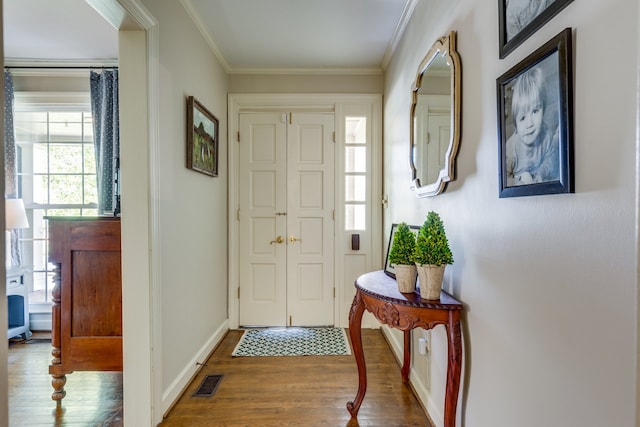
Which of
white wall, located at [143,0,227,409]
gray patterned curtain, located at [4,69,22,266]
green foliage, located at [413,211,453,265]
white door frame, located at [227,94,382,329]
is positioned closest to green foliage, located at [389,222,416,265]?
green foliage, located at [413,211,453,265]

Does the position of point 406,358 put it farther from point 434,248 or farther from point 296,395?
point 434,248

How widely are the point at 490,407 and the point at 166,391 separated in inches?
68.7

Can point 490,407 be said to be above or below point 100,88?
below

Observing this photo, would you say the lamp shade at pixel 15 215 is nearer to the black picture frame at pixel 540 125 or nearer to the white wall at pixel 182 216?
the white wall at pixel 182 216

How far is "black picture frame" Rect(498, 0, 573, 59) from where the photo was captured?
853 mm

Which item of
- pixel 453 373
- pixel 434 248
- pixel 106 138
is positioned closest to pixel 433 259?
pixel 434 248

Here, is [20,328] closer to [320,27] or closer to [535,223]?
[320,27]

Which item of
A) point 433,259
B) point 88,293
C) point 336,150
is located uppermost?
point 336,150

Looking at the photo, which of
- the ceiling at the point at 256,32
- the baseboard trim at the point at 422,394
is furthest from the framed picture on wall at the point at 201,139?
the baseboard trim at the point at 422,394

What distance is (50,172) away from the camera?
310cm

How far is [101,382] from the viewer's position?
87.4 inches

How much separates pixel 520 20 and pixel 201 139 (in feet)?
7.03

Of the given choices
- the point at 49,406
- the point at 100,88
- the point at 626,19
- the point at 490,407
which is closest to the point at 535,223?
the point at 626,19

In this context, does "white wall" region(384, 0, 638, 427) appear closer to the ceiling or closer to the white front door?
the ceiling
